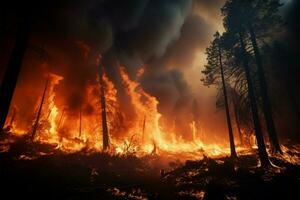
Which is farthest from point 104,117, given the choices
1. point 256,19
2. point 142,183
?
point 256,19

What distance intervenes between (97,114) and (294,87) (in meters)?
27.8

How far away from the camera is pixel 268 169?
36.7 ft

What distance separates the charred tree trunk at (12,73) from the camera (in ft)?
29.0

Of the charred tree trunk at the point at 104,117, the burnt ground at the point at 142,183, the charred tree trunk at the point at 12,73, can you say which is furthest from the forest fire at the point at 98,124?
the charred tree trunk at the point at 12,73

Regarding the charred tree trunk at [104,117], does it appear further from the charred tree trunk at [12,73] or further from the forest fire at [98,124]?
the charred tree trunk at [12,73]

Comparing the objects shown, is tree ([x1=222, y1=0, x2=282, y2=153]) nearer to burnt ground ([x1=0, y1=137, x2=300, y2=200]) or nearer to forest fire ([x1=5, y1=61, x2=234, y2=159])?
burnt ground ([x1=0, y1=137, x2=300, y2=200])

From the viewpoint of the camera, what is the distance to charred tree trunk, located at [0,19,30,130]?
8843 millimetres

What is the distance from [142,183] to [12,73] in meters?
9.04

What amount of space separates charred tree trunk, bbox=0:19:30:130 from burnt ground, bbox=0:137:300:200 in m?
3.55

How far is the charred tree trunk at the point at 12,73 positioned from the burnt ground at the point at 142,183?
3.55 m

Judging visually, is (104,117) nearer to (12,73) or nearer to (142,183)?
(142,183)

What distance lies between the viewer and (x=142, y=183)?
11852mm

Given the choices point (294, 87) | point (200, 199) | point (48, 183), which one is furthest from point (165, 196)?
point (294, 87)

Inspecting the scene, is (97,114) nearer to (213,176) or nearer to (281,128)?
(213,176)
